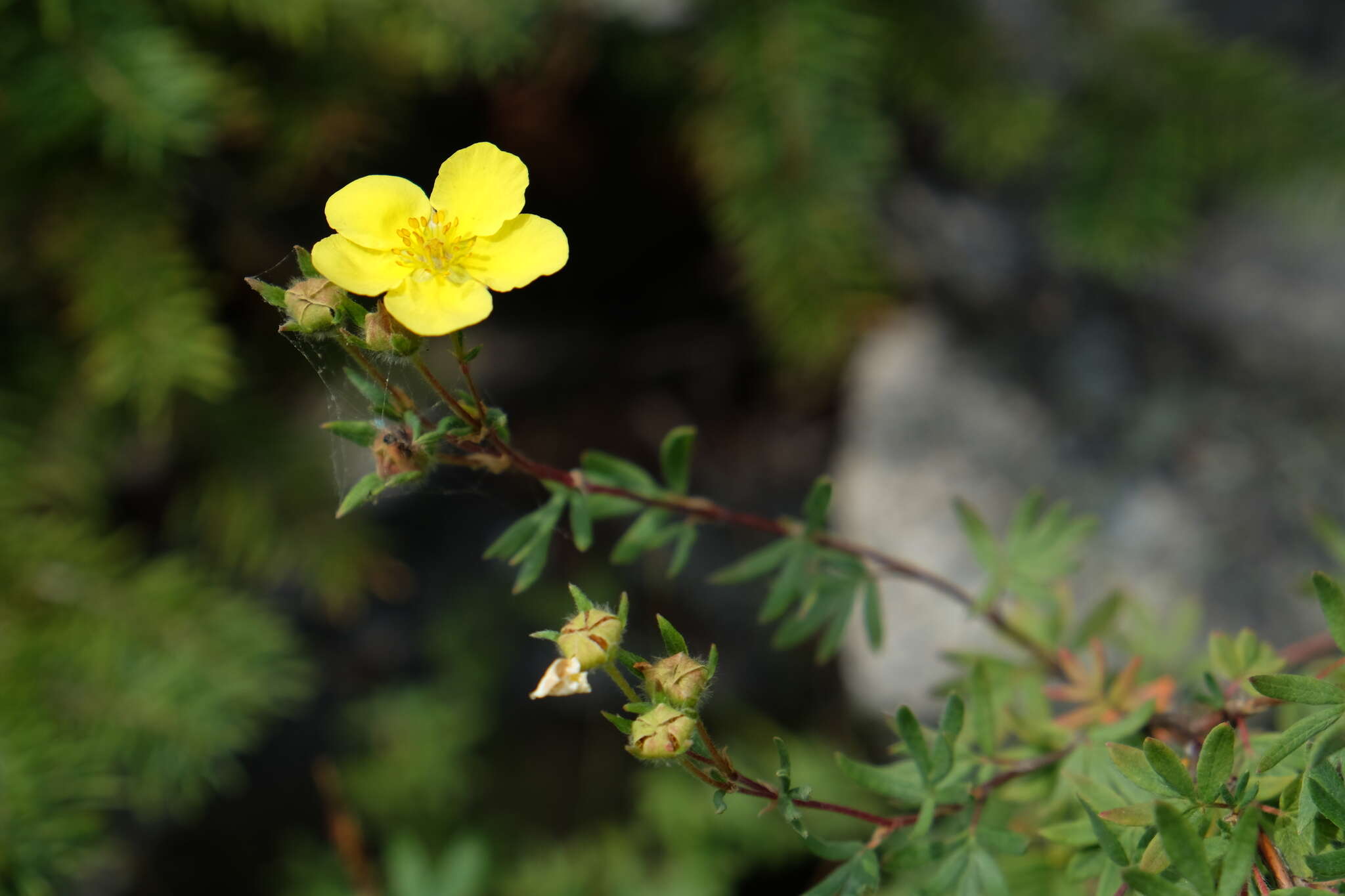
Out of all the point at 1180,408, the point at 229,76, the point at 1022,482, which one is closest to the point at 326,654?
the point at 229,76

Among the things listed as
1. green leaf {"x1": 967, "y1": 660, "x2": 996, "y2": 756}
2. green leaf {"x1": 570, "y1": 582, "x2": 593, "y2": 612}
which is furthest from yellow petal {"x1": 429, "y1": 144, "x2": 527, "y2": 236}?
green leaf {"x1": 967, "y1": 660, "x2": 996, "y2": 756}

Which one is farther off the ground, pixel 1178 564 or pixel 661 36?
pixel 661 36

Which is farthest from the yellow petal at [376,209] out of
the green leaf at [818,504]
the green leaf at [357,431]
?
the green leaf at [818,504]

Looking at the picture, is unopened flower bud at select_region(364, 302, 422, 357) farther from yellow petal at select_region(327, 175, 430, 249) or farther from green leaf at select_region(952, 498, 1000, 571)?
green leaf at select_region(952, 498, 1000, 571)

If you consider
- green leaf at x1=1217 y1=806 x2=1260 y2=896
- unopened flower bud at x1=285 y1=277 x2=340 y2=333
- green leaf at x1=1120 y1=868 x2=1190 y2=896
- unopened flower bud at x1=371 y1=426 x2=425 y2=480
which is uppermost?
unopened flower bud at x1=285 y1=277 x2=340 y2=333

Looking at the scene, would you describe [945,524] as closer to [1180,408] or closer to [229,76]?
[1180,408]
